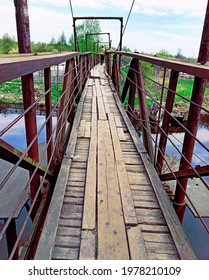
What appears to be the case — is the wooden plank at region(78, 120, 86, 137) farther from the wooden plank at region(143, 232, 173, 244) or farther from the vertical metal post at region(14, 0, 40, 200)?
the wooden plank at region(143, 232, 173, 244)

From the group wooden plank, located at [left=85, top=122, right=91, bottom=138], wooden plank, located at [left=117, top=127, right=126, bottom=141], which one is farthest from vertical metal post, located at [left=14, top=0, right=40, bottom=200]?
wooden plank, located at [left=117, top=127, right=126, bottom=141]

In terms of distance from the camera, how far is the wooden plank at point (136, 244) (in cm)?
103

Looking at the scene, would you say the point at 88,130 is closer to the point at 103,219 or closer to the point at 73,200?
the point at 73,200

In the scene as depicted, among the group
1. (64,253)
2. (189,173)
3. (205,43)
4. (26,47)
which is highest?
(205,43)

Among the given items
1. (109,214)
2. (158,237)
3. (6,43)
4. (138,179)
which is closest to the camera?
(158,237)

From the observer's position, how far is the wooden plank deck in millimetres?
1062

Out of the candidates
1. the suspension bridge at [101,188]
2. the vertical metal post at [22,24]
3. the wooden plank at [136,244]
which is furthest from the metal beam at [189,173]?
the vertical metal post at [22,24]

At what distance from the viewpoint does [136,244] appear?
109cm

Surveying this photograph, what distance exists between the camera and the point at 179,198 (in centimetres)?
253

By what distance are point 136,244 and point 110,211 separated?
264 millimetres

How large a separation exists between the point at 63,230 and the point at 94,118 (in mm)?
2055

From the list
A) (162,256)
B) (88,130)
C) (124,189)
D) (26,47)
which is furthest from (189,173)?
(26,47)
